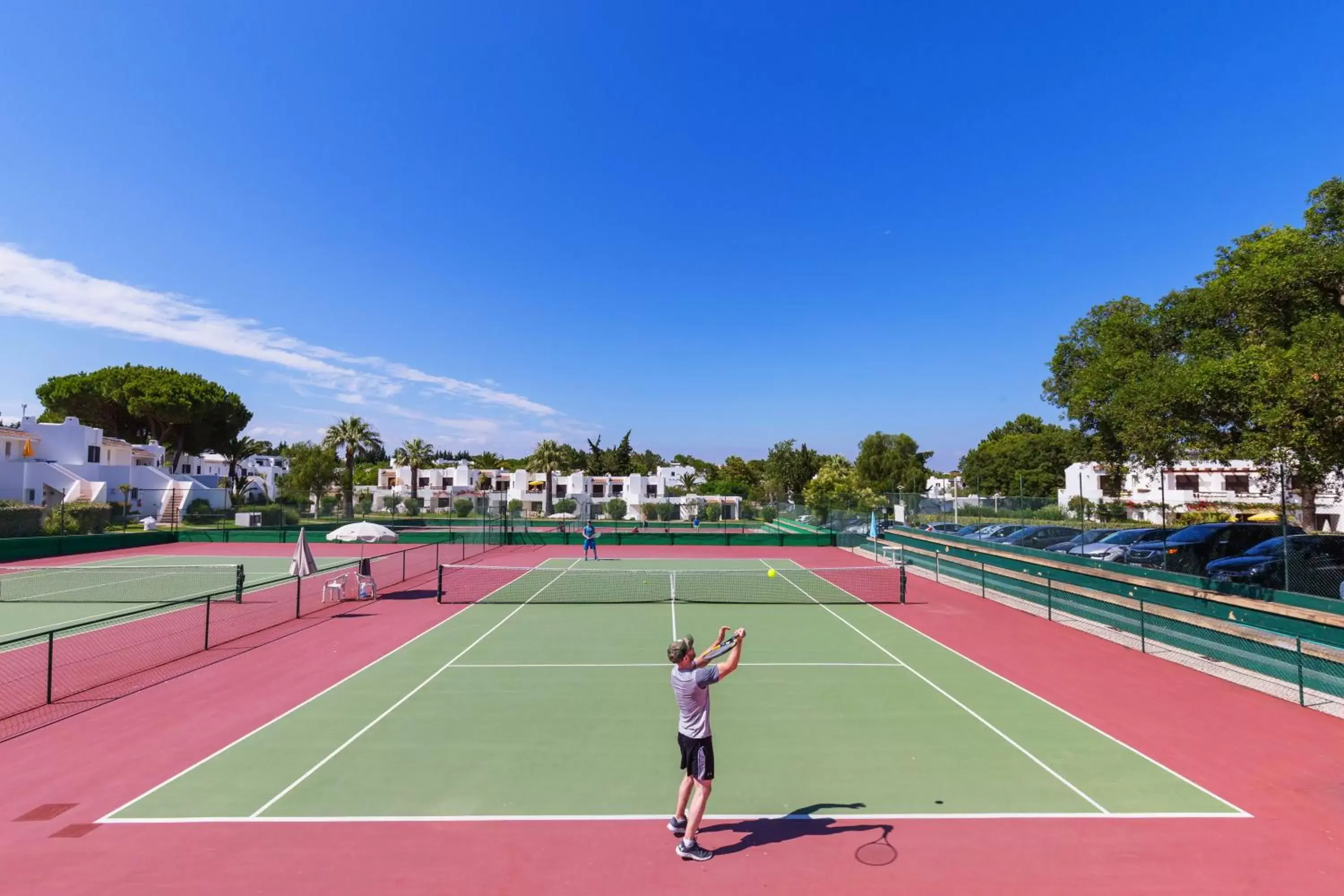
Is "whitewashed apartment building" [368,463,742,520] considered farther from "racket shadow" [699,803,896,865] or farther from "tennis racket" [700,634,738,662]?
"tennis racket" [700,634,738,662]

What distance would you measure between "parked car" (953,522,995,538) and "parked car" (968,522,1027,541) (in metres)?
0.03

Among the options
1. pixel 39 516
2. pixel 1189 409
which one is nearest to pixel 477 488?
pixel 39 516

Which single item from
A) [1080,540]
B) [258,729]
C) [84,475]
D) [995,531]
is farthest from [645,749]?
[84,475]

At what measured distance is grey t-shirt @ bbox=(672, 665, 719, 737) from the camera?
6281 millimetres

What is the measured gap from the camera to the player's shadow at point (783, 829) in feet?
21.4

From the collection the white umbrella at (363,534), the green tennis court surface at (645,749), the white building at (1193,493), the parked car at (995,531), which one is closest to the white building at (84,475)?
the white umbrella at (363,534)

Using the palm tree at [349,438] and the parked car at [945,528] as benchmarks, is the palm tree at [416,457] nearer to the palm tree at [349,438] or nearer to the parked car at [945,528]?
the palm tree at [349,438]

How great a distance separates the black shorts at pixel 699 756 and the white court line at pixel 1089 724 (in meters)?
5.67

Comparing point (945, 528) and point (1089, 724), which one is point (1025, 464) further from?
point (1089, 724)

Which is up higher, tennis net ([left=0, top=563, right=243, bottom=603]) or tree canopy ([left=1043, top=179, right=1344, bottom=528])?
tree canopy ([left=1043, top=179, right=1344, bottom=528])

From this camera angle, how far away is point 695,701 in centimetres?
630

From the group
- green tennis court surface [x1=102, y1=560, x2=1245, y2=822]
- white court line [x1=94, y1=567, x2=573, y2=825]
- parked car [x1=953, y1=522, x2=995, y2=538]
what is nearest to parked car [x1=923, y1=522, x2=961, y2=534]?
parked car [x1=953, y1=522, x2=995, y2=538]

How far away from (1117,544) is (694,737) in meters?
24.5

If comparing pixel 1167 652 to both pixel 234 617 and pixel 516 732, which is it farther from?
pixel 234 617
